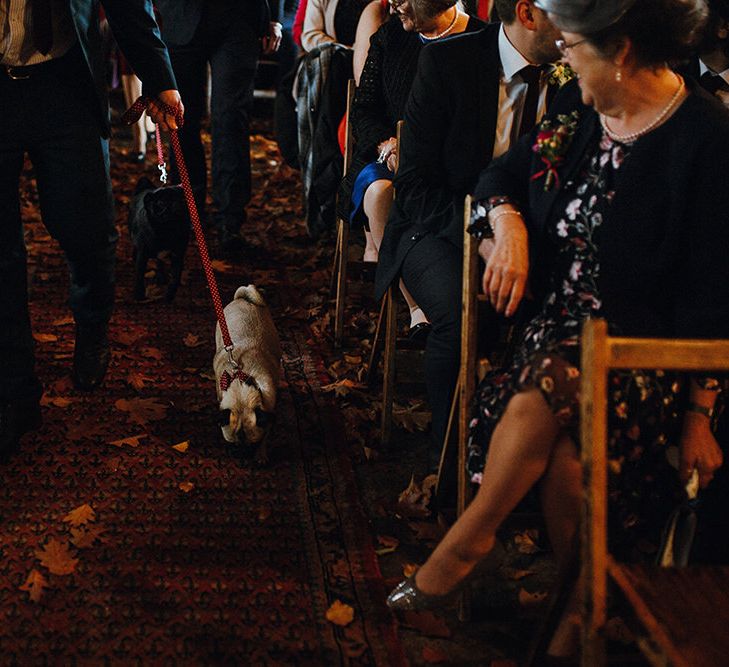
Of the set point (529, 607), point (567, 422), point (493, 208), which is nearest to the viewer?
point (567, 422)

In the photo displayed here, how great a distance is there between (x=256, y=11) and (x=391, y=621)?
4042 millimetres

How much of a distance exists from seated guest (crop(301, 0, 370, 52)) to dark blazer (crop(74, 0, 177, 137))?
2240 mm

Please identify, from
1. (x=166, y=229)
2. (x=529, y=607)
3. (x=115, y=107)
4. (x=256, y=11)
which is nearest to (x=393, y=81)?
(x=166, y=229)

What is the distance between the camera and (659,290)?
236cm

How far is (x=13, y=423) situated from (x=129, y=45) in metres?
1.43

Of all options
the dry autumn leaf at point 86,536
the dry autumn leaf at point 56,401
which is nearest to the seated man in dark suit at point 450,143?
the dry autumn leaf at point 86,536

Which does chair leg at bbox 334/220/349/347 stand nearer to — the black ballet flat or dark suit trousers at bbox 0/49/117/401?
the black ballet flat

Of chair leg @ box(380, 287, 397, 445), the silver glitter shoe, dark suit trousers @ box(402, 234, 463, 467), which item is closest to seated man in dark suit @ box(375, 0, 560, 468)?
dark suit trousers @ box(402, 234, 463, 467)

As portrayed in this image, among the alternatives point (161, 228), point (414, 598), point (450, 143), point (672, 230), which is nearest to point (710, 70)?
point (450, 143)

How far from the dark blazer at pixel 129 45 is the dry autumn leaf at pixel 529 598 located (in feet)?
7.00

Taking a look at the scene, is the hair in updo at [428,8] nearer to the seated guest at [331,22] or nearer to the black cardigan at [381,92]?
the black cardigan at [381,92]

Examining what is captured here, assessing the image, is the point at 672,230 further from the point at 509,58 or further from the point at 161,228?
the point at 161,228

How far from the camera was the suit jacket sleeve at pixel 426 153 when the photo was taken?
10.4 feet

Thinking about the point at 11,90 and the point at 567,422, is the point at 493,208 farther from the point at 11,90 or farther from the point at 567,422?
the point at 11,90
